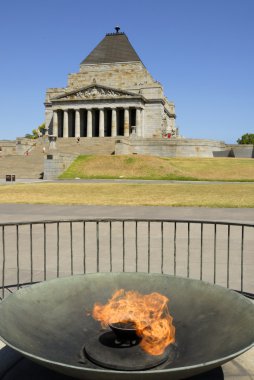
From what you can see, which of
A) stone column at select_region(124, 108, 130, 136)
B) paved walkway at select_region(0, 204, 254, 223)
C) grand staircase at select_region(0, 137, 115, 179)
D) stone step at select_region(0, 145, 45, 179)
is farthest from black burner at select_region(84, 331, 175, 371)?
stone column at select_region(124, 108, 130, 136)

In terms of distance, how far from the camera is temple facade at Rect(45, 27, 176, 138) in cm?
7731

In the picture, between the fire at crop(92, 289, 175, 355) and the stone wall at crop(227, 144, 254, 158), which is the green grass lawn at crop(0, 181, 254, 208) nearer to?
the fire at crop(92, 289, 175, 355)

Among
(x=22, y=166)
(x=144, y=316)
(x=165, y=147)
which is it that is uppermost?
(x=165, y=147)

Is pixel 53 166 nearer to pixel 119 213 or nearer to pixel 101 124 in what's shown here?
pixel 119 213

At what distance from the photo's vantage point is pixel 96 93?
254 ft

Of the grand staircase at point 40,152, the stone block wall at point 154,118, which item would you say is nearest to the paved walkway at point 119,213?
the grand staircase at point 40,152

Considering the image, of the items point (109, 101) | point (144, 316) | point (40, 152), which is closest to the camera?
point (144, 316)

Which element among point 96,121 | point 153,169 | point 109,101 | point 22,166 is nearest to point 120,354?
point 153,169

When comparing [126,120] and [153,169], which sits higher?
[126,120]

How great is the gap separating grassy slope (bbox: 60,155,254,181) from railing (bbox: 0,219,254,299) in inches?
1181

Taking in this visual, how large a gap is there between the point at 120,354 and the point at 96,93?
3032 inches

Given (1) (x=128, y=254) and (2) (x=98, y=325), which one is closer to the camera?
(2) (x=98, y=325)

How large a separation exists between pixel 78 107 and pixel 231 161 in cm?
3633

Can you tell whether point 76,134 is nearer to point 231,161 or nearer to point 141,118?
point 141,118
